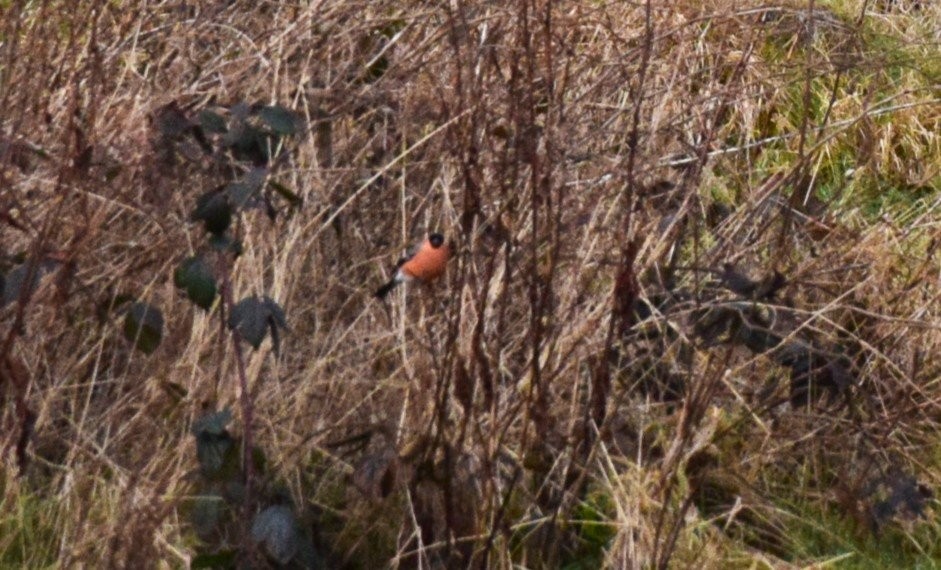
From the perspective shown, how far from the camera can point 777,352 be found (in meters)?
3.79

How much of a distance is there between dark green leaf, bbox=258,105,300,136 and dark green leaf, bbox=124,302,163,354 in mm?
479

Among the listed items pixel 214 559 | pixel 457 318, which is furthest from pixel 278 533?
pixel 457 318

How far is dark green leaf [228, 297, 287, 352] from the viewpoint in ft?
10.4

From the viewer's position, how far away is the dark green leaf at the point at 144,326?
3.46 meters

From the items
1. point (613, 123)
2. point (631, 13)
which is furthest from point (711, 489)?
point (631, 13)

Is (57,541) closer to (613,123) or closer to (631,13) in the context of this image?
(613,123)

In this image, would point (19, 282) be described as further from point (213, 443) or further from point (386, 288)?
point (386, 288)

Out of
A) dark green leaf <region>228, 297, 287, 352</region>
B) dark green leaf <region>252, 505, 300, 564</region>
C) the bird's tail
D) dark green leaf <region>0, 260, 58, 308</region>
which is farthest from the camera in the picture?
the bird's tail

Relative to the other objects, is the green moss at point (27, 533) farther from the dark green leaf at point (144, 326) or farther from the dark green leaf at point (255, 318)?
the dark green leaf at point (255, 318)

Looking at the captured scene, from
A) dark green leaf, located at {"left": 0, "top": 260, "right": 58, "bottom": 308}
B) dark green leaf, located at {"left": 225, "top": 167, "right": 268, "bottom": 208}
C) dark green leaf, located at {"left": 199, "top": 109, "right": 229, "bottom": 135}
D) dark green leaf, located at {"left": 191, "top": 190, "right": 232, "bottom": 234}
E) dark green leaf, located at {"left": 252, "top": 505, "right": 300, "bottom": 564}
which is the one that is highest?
dark green leaf, located at {"left": 199, "top": 109, "right": 229, "bottom": 135}

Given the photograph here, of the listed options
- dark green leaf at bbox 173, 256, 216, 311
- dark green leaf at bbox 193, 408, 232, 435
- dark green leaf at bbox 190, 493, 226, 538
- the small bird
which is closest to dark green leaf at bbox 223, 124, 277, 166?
dark green leaf at bbox 173, 256, 216, 311

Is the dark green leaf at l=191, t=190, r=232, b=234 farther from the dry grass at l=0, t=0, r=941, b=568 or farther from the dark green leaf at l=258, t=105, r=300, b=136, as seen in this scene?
the dry grass at l=0, t=0, r=941, b=568

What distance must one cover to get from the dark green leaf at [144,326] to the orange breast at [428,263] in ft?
1.69

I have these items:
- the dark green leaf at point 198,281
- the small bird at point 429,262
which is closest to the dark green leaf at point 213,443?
the dark green leaf at point 198,281
